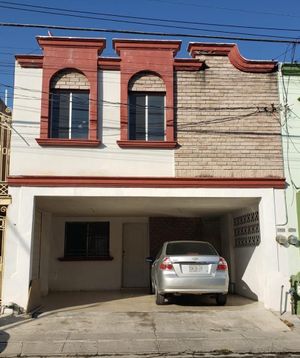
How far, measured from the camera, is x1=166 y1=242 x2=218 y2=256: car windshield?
1182cm

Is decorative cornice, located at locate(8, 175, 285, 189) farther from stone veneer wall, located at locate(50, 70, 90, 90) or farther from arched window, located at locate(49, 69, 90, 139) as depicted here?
stone veneer wall, located at locate(50, 70, 90, 90)

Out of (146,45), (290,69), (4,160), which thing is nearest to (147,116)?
(146,45)

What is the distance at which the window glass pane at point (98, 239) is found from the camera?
16.4 meters

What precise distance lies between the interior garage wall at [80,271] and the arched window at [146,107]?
5143 millimetres

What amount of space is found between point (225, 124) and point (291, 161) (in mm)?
1890

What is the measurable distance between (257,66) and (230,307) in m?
6.14

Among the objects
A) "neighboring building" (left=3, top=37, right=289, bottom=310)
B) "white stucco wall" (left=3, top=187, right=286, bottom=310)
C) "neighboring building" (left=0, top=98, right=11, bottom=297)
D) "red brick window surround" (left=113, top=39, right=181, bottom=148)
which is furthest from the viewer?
"red brick window surround" (left=113, top=39, right=181, bottom=148)

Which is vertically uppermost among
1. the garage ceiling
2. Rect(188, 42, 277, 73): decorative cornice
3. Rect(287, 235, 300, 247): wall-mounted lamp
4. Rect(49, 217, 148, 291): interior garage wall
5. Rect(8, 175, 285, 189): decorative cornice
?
Rect(188, 42, 277, 73): decorative cornice

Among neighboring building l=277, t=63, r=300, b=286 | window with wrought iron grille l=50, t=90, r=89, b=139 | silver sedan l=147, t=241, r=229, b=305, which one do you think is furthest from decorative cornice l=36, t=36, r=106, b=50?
silver sedan l=147, t=241, r=229, b=305

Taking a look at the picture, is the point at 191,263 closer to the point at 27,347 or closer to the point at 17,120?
the point at 27,347

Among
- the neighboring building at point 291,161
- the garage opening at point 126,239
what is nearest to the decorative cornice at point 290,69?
the neighboring building at point 291,161

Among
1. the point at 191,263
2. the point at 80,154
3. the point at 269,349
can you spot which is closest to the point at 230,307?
the point at 191,263

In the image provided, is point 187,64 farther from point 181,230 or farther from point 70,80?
point 181,230

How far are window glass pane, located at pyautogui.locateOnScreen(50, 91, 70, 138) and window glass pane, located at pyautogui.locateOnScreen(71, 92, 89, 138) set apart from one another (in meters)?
0.17
